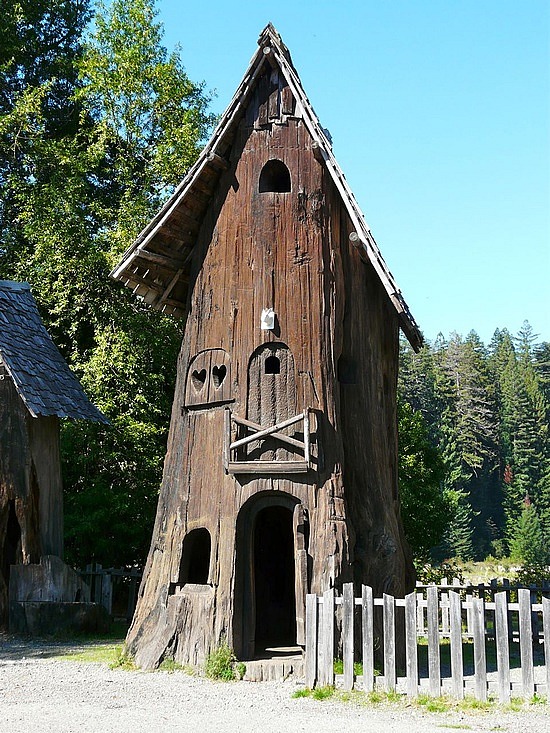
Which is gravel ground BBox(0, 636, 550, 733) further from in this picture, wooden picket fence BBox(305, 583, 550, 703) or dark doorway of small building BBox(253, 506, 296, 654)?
dark doorway of small building BBox(253, 506, 296, 654)

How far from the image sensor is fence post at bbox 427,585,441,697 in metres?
11.3

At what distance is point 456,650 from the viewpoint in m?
11.3

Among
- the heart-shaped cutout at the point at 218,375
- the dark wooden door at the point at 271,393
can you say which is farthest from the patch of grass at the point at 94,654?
the heart-shaped cutout at the point at 218,375

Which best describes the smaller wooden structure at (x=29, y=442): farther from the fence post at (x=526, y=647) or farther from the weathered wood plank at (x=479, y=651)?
the fence post at (x=526, y=647)

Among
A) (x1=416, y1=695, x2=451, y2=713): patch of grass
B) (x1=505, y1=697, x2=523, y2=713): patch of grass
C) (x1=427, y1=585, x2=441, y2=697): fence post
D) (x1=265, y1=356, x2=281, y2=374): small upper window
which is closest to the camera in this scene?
(x1=505, y1=697, x2=523, y2=713): patch of grass

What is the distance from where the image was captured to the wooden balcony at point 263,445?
561 inches

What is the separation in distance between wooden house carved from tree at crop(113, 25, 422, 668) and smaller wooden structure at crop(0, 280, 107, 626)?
3958mm

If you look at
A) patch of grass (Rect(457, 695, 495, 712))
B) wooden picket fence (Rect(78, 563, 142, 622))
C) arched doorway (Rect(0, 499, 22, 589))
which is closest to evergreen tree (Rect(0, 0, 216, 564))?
wooden picket fence (Rect(78, 563, 142, 622))

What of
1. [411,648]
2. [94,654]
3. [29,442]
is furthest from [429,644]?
[29,442]

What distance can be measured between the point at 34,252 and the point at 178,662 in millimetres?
19508

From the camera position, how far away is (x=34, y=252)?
29781mm

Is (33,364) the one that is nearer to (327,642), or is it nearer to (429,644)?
(327,642)

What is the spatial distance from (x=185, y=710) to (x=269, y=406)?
5442 millimetres

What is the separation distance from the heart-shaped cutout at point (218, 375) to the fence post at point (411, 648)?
18.2ft
